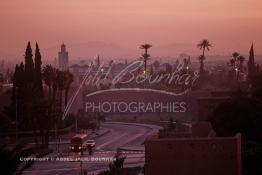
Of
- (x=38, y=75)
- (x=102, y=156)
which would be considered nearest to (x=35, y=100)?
(x=38, y=75)

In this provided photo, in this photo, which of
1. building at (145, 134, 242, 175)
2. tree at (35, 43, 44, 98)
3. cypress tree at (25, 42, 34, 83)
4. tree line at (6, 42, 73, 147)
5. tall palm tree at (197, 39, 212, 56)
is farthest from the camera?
tall palm tree at (197, 39, 212, 56)

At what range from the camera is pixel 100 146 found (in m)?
35.6

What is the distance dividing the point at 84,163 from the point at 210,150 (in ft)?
40.1

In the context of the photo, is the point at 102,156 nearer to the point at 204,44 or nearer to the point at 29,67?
the point at 29,67

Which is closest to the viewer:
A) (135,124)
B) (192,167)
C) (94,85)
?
(192,167)

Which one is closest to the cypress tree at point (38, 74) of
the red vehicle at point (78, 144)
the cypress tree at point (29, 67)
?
the cypress tree at point (29, 67)

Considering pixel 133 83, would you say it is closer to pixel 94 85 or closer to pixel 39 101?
pixel 94 85

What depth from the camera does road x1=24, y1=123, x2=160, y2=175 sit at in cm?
2758

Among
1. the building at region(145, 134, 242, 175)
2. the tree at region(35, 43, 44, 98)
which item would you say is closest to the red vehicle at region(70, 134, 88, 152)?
the tree at region(35, 43, 44, 98)

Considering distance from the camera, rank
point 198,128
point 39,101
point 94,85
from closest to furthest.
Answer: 1. point 198,128
2. point 39,101
3. point 94,85

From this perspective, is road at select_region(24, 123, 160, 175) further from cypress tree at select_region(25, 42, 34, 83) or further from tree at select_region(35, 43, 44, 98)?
cypress tree at select_region(25, 42, 34, 83)

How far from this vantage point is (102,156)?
31.5 meters

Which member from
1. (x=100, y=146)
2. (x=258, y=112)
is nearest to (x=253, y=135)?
(x=258, y=112)

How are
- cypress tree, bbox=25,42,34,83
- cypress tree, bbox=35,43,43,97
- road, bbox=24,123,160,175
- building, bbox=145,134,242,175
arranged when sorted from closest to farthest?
building, bbox=145,134,242,175 < road, bbox=24,123,160,175 < cypress tree, bbox=35,43,43,97 < cypress tree, bbox=25,42,34,83
